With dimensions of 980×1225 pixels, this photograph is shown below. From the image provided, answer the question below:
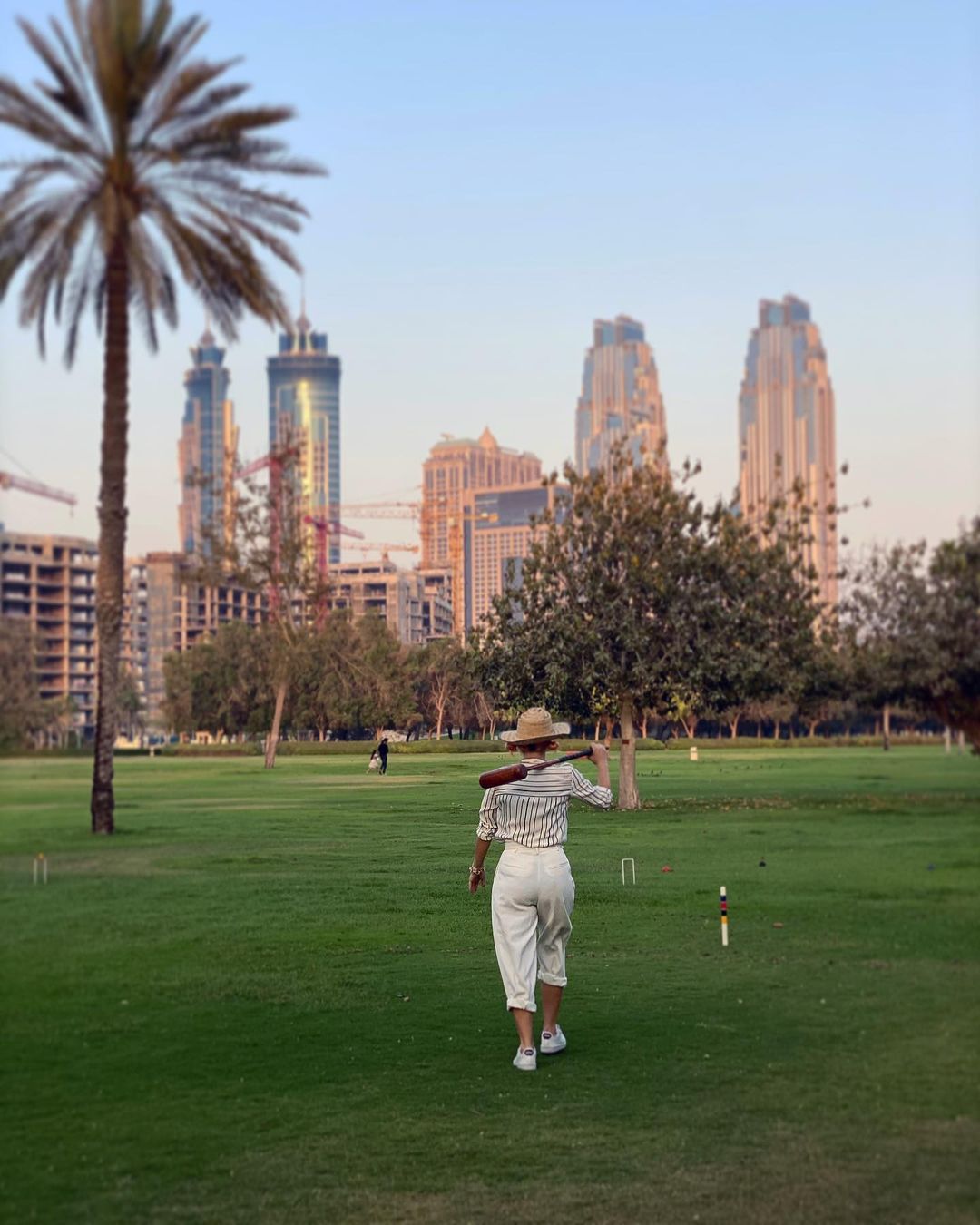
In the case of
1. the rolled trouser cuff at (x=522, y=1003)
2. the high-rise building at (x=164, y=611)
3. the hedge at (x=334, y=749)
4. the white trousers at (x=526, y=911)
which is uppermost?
the high-rise building at (x=164, y=611)

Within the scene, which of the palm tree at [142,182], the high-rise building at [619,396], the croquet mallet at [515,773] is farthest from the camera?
the high-rise building at [619,396]

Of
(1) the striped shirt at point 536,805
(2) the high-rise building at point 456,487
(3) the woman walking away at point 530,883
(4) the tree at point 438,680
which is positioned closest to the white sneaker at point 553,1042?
(3) the woman walking away at point 530,883

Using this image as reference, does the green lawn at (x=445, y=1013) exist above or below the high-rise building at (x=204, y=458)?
below

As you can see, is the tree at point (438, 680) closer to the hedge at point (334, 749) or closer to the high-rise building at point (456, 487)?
the hedge at point (334, 749)

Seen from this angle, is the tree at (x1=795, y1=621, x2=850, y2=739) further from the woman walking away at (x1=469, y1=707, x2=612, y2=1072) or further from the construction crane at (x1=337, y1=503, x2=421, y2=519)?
the woman walking away at (x1=469, y1=707, x2=612, y2=1072)

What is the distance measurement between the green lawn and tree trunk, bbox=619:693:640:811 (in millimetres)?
241

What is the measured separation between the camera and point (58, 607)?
18.6m

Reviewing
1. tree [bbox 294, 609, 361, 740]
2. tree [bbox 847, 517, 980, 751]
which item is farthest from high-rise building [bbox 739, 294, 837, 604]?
tree [bbox 294, 609, 361, 740]

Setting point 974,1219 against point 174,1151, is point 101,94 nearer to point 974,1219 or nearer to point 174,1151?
point 174,1151

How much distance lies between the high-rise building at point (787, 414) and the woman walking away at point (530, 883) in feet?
32.7

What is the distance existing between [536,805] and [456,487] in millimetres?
9052

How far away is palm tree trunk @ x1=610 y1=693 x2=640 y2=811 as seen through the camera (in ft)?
65.1

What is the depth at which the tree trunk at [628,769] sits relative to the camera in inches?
781

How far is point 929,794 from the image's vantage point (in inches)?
977
